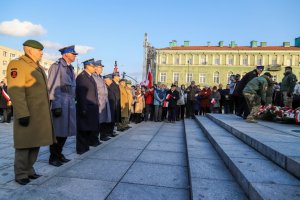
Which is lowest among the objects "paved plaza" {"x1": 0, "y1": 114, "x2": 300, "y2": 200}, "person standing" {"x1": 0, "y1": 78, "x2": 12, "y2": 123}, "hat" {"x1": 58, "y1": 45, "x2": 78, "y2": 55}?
"paved plaza" {"x1": 0, "y1": 114, "x2": 300, "y2": 200}

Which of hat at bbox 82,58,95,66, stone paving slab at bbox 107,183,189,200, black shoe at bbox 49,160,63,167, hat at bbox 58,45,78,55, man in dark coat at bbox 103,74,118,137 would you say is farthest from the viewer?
man in dark coat at bbox 103,74,118,137

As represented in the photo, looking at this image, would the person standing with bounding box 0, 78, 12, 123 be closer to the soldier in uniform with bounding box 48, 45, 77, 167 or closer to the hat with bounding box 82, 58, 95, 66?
the hat with bounding box 82, 58, 95, 66

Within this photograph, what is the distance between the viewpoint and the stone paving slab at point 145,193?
11.2 feet

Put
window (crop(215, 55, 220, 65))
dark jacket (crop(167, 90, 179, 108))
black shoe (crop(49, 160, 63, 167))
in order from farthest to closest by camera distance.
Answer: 1. window (crop(215, 55, 220, 65))
2. dark jacket (crop(167, 90, 179, 108))
3. black shoe (crop(49, 160, 63, 167))

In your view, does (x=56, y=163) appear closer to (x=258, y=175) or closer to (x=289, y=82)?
(x=258, y=175)

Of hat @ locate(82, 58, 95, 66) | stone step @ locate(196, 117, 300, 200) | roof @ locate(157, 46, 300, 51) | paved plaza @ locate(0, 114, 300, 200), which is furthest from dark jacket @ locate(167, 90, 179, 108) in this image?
roof @ locate(157, 46, 300, 51)

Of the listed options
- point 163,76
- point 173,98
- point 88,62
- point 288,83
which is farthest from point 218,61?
point 88,62

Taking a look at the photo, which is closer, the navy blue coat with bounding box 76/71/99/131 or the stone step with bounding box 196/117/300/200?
the stone step with bounding box 196/117/300/200

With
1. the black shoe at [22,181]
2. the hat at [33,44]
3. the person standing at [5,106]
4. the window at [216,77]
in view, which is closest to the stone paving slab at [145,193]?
the black shoe at [22,181]

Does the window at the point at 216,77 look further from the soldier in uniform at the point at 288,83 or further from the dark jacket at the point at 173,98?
the soldier in uniform at the point at 288,83

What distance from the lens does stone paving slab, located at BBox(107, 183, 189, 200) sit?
3.43 meters

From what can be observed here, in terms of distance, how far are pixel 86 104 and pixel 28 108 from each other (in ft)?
6.35

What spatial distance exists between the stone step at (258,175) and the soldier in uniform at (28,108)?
265 centimetres

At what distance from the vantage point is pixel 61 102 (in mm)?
4664
